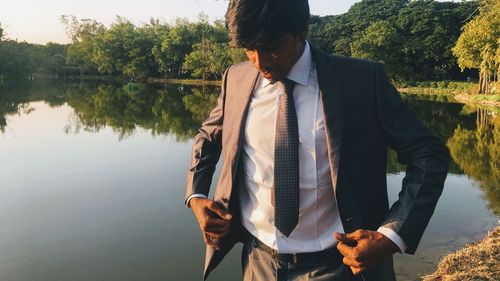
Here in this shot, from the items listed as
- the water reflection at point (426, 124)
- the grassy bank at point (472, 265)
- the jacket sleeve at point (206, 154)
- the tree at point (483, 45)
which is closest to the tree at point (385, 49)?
the tree at point (483, 45)

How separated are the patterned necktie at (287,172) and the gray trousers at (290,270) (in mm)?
144

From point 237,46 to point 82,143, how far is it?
1270 cm

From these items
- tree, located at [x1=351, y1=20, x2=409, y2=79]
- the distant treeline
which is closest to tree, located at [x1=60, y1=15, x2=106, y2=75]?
the distant treeline

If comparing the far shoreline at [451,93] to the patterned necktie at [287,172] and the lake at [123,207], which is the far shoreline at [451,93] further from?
the patterned necktie at [287,172]

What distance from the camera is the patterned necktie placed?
148 centimetres

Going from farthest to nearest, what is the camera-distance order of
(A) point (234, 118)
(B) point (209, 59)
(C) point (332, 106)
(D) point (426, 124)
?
(B) point (209, 59)
(D) point (426, 124)
(A) point (234, 118)
(C) point (332, 106)

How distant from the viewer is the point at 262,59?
4.90 ft

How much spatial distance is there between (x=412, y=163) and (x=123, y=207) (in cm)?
647

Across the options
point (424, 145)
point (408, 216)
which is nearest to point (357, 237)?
point (408, 216)

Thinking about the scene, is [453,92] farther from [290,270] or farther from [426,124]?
[290,270]

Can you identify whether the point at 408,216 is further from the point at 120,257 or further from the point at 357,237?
A: the point at 120,257

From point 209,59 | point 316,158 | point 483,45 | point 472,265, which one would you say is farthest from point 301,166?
point 209,59

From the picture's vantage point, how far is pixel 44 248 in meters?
5.71

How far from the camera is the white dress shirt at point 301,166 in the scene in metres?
1.51
